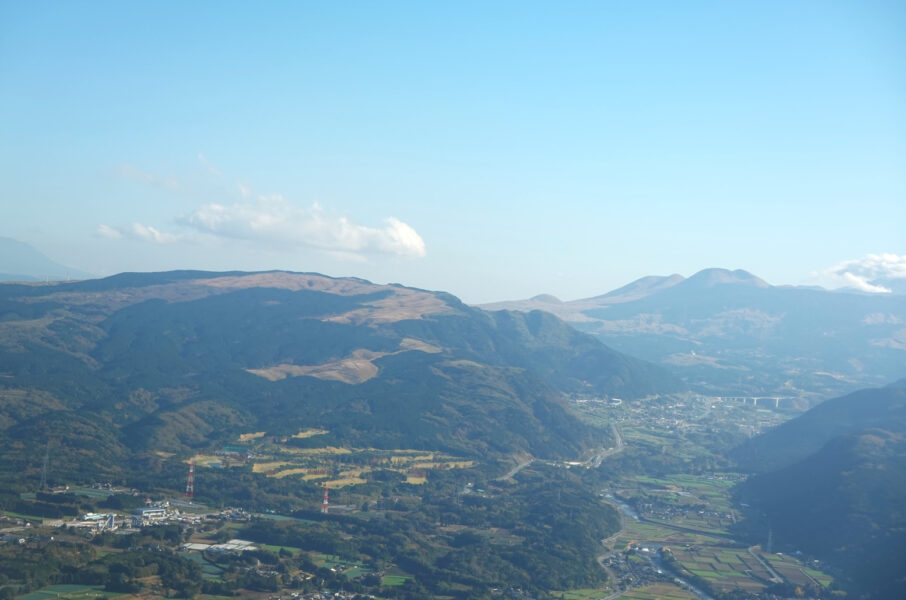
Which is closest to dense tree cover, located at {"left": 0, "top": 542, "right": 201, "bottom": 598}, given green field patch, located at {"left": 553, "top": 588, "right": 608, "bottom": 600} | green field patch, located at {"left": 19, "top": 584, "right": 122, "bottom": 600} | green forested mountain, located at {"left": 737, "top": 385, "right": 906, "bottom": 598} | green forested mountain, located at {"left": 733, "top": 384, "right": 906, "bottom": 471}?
green field patch, located at {"left": 19, "top": 584, "right": 122, "bottom": 600}

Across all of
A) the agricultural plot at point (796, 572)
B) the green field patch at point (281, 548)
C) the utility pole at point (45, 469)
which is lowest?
the agricultural plot at point (796, 572)

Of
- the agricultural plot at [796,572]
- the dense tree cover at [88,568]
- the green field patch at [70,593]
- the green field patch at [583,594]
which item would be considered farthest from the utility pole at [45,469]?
the agricultural plot at [796,572]

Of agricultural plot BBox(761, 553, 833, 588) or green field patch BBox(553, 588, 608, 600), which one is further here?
agricultural plot BBox(761, 553, 833, 588)

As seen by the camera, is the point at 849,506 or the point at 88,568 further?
the point at 849,506

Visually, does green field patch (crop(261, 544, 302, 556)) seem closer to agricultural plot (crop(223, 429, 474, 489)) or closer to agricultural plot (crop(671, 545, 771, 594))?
agricultural plot (crop(223, 429, 474, 489))

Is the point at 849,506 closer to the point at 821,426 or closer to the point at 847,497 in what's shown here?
the point at 847,497

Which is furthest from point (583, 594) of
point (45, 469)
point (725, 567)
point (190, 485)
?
point (45, 469)

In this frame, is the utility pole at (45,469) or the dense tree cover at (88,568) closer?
the dense tree cover at (88,568)

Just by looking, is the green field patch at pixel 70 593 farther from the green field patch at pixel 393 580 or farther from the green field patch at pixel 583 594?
the green field patch at pixel 583 594
